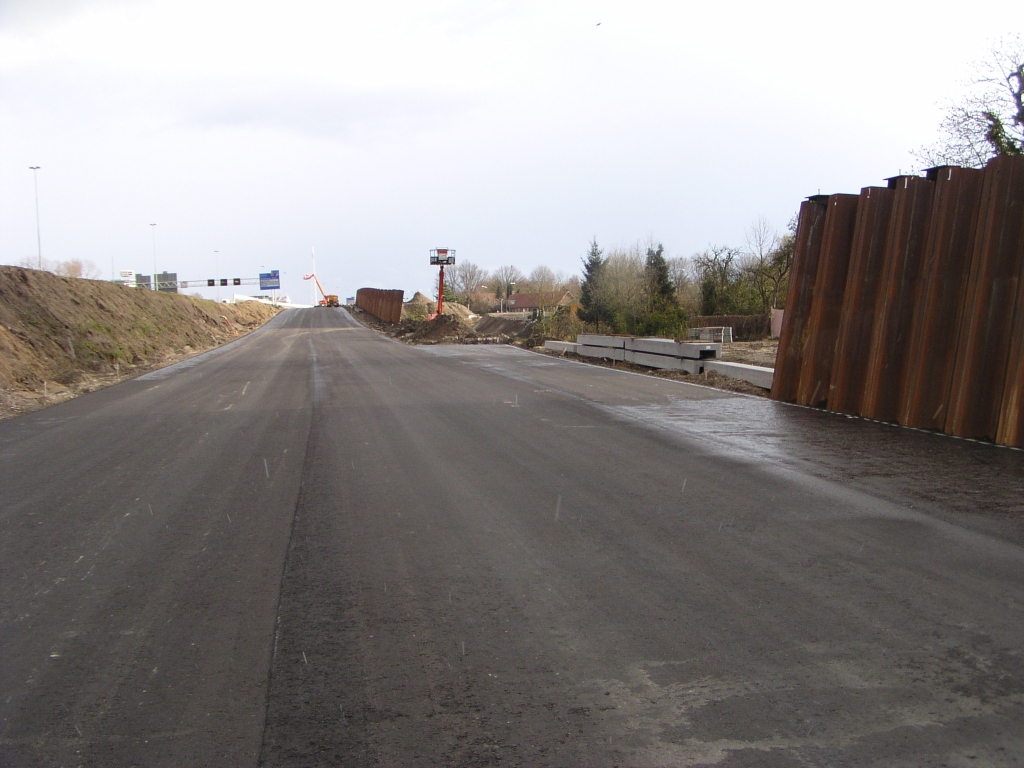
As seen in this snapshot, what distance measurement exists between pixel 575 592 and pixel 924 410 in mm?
7917

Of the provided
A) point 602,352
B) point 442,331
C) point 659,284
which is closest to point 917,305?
point 602,352

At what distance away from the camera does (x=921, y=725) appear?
10.2 feet

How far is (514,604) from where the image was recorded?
173 inches

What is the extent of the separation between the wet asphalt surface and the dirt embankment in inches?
367

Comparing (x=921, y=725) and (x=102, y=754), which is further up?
(x=921, y=725)

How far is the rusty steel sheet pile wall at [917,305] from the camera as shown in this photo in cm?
938

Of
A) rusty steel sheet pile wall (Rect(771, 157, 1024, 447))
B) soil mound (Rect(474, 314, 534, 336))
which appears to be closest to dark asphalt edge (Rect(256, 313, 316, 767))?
rusty steel sheet pile wall (Rect(771, 157, 1024, 447))

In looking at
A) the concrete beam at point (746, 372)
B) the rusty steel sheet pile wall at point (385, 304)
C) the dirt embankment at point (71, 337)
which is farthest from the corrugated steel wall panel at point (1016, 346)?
the rusty steel sheet pile wall at point (385, 304)

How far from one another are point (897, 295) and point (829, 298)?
1692 mm

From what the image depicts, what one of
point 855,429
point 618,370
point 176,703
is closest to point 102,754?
point 176,703

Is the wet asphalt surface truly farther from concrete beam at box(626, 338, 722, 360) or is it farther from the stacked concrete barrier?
concrete beam at box(626, 338, 722, 360)

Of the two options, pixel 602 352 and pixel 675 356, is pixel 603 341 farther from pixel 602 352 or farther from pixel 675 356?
pixel 675 356

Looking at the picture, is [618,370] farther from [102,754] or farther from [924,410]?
[102,754]

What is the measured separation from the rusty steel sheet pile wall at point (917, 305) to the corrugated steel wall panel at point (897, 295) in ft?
0.06
